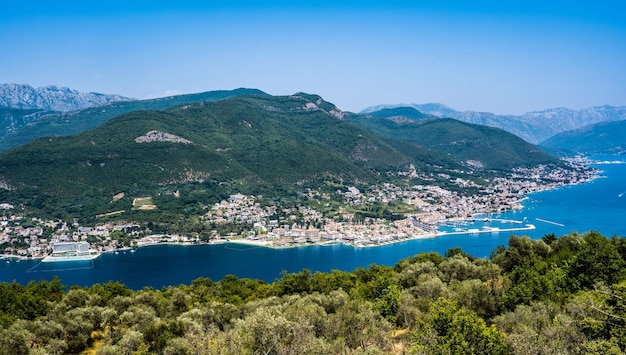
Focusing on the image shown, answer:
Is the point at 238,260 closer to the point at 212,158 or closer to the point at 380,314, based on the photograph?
the point at 380,314

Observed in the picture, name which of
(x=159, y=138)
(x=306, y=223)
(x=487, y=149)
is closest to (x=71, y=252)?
(x=306, y=223)

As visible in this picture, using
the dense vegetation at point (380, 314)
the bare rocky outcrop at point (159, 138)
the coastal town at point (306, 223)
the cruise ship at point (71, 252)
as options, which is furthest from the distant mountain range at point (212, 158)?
the dense vegetation at point (380, 314)

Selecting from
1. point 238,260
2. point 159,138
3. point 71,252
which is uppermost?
point 159,138

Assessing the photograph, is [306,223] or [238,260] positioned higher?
[306,223]

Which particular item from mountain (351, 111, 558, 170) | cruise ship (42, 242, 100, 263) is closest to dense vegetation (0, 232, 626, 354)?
cruise ship (42, 242, 100, 263)

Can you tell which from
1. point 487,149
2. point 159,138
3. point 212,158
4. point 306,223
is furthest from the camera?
point 487,149

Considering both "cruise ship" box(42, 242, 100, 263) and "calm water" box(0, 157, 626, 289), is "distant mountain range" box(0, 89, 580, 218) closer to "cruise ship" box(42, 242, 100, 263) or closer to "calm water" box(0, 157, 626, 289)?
"cruise ship" box(42, 242, 100, 263)
